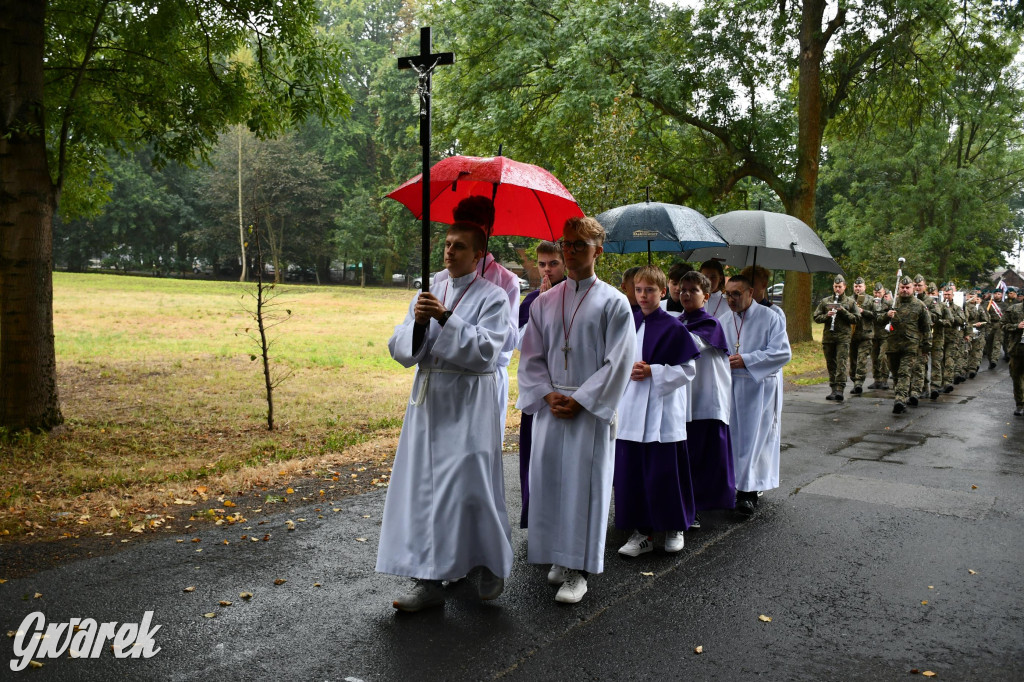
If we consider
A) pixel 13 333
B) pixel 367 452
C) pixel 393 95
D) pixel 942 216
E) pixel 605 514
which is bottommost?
pixel 367 452

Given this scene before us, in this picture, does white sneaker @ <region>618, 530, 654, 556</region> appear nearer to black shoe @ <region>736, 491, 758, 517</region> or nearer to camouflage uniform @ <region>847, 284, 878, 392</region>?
black shoe @ <region>736, 491, 758, 517</region>

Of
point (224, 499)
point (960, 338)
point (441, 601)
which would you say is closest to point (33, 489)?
point (224, 499)

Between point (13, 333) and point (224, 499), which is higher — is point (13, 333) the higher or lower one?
the higher one

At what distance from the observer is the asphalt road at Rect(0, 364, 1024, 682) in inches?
148

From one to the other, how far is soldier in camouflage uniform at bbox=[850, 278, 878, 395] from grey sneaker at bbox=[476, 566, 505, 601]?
1265 centimetres

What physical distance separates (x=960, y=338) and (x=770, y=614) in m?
16.0

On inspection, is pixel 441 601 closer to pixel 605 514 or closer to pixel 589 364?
pixel 605 514

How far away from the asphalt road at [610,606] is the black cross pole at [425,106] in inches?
72.2

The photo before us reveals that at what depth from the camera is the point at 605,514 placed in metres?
4.56

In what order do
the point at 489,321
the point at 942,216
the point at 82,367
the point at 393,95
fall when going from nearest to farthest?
the point at 489,321 → the point at 82,367 → the point at 942,216 → the point at 393,95

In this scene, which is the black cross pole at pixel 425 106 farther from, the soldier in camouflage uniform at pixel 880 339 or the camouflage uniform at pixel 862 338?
the camouflage uniform at pixel 862 338

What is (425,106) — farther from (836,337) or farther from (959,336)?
(959,336)

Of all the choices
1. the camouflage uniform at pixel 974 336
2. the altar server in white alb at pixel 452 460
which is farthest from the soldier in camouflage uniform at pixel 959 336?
the altar server in white alb at pixel 452 460

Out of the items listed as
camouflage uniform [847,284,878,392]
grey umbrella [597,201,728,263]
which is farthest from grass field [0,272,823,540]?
grey umbrella [597,201,728,263]
